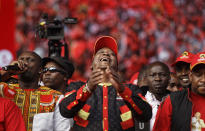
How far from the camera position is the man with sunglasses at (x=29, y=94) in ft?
12.2

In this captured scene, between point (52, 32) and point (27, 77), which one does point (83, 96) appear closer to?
point (27, 77)

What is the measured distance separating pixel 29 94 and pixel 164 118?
1501mm

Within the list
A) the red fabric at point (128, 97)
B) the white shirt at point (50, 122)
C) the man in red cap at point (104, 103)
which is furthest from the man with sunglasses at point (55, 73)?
the red fabric at point (128, 97)

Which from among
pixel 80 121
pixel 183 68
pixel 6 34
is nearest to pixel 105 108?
pixel 80 121

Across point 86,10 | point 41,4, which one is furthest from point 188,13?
point 41,4

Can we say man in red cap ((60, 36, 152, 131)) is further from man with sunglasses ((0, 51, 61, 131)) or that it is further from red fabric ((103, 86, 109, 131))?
man with sunglasses ((0, 51, 61, 131))

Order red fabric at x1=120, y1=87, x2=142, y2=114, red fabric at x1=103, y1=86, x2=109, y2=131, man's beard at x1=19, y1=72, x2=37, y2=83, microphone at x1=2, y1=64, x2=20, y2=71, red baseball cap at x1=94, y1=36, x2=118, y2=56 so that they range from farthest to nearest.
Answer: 1. man's beard at x1=19, y1=72, x2=37, y2=83
2. microphone at x1=2, y1=64, x2=20, y2=71
3. red baseball cap at x1=94, y1=36, x2=118, y2=56
4. red fabric at x1=103, y1=86, x2=109, y2=131
5. red fabric at x1=120, y1=87, x2=142, y2=114

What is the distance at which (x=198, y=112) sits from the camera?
341 centimetres

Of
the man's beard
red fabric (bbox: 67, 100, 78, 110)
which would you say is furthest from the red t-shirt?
the man's beard

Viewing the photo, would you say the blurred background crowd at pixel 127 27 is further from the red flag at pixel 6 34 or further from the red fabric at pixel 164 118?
the red fabric at pixel 164 118

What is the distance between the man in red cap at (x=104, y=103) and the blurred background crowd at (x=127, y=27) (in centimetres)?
695

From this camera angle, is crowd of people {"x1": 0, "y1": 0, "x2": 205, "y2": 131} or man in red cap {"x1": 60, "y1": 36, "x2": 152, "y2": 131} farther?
crowd of people {"x1": 0, "y1": 0, "x2": 205, "y2": 131}

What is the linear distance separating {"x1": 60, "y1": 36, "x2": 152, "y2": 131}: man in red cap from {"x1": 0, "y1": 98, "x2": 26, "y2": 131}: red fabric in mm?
415

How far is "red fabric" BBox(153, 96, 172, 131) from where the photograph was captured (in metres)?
3.42
